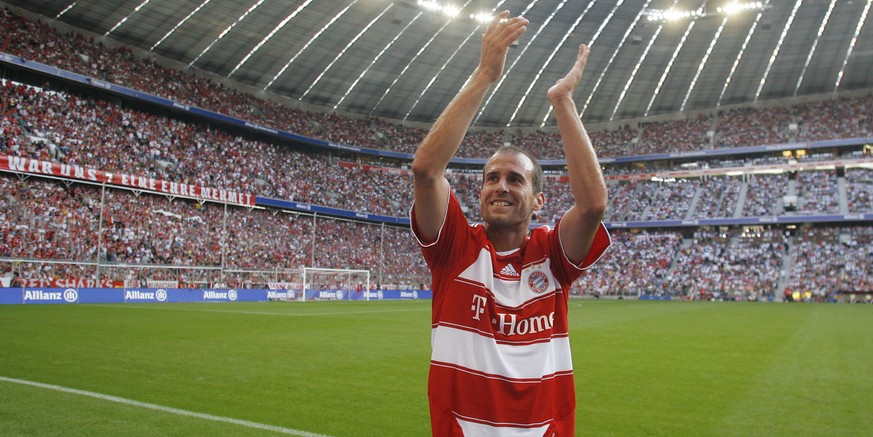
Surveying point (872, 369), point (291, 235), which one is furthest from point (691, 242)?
point (872, 369)

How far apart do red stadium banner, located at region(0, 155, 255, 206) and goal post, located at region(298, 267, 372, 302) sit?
7.74 m

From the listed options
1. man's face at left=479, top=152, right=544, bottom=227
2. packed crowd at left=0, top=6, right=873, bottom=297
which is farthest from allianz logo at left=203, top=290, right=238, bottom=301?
man's face at left=479, top=152, right=544, bottom=227

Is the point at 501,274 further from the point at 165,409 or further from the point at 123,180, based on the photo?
the point at 123,180

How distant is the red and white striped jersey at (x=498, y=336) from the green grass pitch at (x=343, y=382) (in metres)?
4.41

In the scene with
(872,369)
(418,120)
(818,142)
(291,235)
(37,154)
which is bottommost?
(872,369)

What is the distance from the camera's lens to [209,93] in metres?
51.7

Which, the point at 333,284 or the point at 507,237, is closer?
the point at 507,237

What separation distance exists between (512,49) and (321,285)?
26.5 metres

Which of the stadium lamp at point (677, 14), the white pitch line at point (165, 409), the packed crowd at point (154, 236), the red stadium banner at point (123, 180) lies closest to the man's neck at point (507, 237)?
the white pitch line at point (165, 409)

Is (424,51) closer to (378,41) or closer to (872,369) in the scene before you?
(378,41)

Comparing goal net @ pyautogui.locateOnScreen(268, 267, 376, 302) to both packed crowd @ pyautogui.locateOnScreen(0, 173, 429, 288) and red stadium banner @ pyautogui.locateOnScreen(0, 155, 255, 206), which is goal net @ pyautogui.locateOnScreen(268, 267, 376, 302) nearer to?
packed crowd @ pyautogui.locateOnScreen(0, 173, 429, 288)

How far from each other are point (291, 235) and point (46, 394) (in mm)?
43025

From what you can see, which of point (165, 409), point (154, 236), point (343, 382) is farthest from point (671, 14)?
point (165, 409)

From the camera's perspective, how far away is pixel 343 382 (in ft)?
31.7
